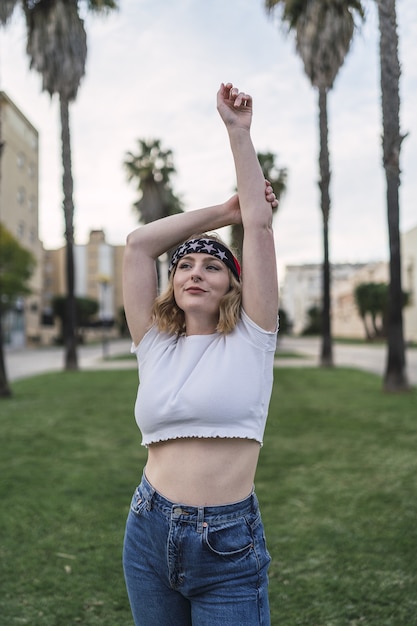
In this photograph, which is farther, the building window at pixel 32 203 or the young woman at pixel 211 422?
the building window at pixel 32 203

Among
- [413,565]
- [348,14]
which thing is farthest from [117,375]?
[413,565]

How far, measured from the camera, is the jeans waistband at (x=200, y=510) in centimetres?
172

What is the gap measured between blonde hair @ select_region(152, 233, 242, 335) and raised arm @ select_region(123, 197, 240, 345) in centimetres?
4

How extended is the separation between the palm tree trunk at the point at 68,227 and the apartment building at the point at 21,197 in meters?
25.3

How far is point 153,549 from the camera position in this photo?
177 centimetres

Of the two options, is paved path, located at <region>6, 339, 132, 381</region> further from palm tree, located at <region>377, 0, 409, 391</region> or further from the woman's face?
the woman's face

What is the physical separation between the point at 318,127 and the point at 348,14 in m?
3.51

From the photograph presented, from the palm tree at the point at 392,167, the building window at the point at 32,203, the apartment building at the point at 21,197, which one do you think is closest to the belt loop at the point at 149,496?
the palm tree at the point at 392,167

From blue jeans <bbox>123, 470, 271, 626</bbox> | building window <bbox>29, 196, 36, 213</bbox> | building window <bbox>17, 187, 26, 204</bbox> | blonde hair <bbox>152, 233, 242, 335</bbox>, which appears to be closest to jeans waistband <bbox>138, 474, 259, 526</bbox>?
blue jeans <bbox>123, 470, 271, 626</bbox>

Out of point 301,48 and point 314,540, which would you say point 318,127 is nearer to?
point 301,48

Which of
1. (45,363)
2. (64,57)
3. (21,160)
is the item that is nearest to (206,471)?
(64,57)

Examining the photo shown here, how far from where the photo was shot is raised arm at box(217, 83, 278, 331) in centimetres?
183

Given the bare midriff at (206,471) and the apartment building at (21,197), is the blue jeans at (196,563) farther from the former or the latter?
the apartment building at (21,197)

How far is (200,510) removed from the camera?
1.72 meters
